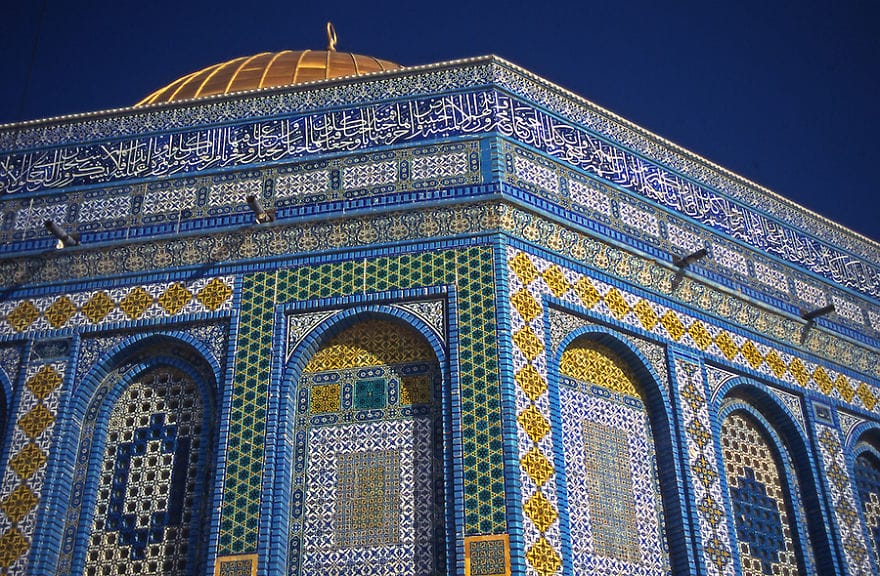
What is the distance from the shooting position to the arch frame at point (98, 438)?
833 centimetres

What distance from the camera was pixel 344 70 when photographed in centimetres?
1303

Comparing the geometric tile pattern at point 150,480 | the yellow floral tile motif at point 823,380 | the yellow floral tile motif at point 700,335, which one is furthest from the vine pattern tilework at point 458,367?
the yellow floral tile motif at point 823,380

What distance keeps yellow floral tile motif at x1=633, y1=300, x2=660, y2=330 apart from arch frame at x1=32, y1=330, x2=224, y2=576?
3.49 m

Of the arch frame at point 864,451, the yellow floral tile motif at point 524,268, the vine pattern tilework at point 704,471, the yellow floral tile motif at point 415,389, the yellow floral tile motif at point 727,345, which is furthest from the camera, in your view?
the arch frame at point 864,451

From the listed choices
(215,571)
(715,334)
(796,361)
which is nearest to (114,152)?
(215,571)

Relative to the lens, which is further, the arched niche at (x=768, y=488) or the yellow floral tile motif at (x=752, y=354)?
the yellow floral tile motif at (x=752, y=354)

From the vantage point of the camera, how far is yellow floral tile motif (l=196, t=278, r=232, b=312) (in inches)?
358

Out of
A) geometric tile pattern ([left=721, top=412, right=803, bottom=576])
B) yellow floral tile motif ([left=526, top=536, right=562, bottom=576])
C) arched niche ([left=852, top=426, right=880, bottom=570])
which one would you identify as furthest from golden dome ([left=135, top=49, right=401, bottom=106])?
arched niche ([left=852, top=426, right=880, bottom=570])

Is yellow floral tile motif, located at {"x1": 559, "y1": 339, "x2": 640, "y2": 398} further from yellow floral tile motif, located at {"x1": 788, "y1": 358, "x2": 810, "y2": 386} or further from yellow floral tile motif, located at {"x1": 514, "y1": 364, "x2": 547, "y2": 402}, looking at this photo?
yellow floral tile motif, located at {"x1": 788, "y1": 358, "x2": 810, "y2": 386}

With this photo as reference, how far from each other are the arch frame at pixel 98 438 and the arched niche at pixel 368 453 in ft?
2.22

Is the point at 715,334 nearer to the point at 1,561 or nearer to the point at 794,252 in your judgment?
the point at 794,252

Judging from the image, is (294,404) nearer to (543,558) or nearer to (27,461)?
(27,461)

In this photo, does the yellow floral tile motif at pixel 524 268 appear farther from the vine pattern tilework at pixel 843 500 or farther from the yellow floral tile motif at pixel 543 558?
the vine pattern tilework at pixel 843 500

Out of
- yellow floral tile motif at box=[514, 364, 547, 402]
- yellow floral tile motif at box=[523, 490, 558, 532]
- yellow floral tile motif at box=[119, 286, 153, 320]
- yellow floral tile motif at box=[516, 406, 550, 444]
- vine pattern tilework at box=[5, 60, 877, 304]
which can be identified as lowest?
yellow floral tile motif at box=[523, 490, 558, 532]
